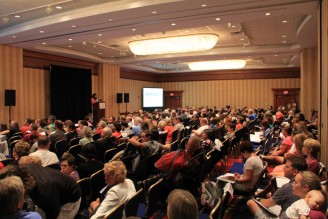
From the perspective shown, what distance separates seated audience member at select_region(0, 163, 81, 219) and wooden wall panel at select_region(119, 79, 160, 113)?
55.6 ft

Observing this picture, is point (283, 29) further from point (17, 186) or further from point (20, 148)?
point (17, 186)

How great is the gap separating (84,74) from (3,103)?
526 centimetres

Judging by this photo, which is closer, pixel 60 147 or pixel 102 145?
pixel 102 145

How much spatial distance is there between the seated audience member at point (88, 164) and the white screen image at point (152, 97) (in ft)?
61.9

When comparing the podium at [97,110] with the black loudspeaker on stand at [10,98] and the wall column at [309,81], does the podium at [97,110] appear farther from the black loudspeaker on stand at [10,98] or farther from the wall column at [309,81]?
the wall column at [309,81]

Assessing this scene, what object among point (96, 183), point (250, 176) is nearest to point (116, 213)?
point (96, 183)

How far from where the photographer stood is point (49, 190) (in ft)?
9.26

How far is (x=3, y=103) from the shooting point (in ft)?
38.1

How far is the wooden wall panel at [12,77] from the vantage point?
11656mm

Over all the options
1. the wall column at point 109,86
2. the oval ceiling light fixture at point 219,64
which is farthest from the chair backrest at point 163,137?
the oval ceiling light fixture at point 219,64

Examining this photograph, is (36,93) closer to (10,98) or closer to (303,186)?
(10,98)

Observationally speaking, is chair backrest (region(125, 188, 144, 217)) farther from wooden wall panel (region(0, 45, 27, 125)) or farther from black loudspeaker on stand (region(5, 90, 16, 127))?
wooden wall panel (region(0, 45, 27, 125))

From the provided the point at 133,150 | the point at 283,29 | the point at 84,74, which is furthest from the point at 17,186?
the point at 84,74

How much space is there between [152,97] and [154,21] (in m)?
15.5
